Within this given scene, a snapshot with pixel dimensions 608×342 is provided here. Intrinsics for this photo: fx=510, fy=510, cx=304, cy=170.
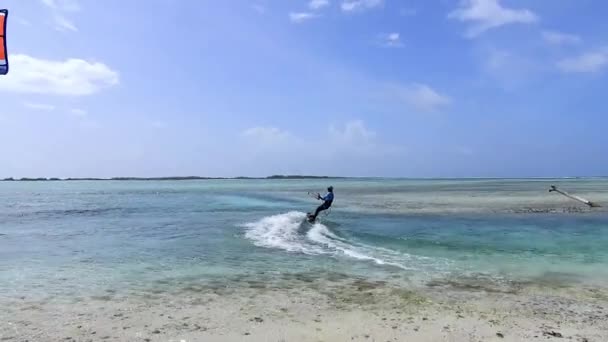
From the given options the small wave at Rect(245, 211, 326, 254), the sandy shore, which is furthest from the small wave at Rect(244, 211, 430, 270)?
the sandy shore

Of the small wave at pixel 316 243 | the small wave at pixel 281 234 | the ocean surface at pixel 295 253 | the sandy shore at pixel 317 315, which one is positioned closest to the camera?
the sandy shore at pixel 317 315

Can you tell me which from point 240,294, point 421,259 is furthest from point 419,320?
point 421,259

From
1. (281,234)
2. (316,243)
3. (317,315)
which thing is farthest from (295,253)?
(317,315)

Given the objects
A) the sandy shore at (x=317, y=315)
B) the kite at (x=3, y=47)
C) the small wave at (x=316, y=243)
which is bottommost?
the sandy shore at (x=317, y=315)

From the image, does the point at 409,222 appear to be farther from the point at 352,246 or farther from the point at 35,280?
the point at 35,280

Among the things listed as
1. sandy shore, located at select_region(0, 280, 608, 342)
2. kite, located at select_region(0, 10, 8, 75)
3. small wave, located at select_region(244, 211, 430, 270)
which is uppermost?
kite, located at select_region(0, 10, 8, 75)

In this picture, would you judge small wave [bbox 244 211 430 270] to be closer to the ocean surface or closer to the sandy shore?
the ocean surface

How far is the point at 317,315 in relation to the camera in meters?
9.81

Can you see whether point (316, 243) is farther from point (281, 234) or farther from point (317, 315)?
point (317, 315)

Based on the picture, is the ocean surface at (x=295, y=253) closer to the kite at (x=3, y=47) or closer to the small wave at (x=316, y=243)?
the small wave at (x=316, y=243)

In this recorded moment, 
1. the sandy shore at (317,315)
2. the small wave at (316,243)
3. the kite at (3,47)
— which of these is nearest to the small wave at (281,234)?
the small wave at (316,243)

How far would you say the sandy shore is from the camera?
859 centimetres

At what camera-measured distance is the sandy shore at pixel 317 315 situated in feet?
28.2

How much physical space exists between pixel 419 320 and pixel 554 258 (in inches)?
357
